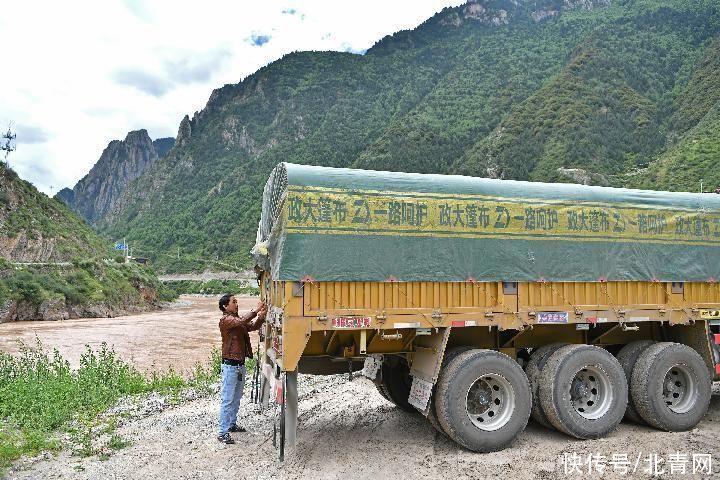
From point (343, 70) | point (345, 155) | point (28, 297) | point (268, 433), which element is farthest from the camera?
point (343, 70)

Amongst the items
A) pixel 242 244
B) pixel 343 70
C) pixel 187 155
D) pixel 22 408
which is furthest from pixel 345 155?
pixel 22 408

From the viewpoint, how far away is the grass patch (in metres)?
6.52

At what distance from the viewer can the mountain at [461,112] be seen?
66688 mm

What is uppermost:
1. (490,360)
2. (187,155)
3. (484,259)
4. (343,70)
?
(343,70)

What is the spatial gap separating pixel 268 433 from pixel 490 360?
9.57 feet

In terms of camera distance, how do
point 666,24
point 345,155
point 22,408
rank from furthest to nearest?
1. point 345,155
2. point 666,24
3. point 22,408

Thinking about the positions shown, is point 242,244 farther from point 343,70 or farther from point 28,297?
point 343,70

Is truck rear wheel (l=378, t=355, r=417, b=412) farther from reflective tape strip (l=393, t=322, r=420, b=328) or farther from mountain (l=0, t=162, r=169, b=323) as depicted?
mountain (l=0, t=162, r=169, b=323)

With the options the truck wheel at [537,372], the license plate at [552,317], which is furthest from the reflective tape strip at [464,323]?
the truck wheel at [537,372]

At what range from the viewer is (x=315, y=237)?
570 cm

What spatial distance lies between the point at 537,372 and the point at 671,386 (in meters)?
1.94

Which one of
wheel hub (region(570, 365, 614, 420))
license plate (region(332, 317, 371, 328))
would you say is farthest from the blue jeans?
wheel hub (region(570, 365, 614, 420))

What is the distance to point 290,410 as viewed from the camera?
572 centimetres

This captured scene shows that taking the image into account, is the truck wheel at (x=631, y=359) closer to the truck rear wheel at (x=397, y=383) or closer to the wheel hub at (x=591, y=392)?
the wheel hub at (x=591, y=392)
